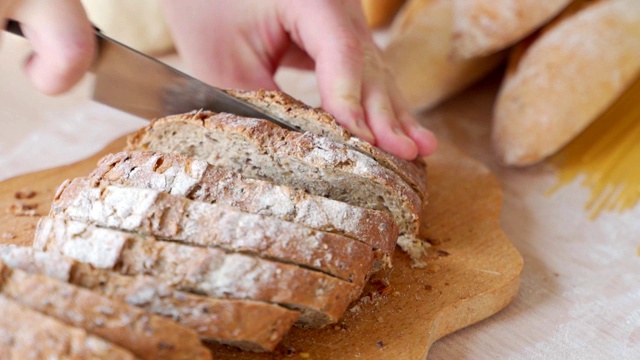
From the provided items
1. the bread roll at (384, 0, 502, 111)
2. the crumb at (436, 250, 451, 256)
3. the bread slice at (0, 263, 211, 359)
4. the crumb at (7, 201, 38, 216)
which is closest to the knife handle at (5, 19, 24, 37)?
the crumb at (7, 201, 38, 216)

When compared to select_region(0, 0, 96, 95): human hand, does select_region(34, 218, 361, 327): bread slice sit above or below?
below

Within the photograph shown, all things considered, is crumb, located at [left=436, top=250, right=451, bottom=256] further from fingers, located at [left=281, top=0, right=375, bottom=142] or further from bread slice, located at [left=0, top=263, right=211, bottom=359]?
bread slice, located at [left=0, top=263, right=211, bottom=359]

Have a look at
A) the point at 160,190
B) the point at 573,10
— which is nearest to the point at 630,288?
the point at 573,10

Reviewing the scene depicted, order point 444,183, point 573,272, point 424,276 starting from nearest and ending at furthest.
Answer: point 424,276 → point 573,272 → point 444,183

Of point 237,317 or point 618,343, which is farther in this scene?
point 618,343

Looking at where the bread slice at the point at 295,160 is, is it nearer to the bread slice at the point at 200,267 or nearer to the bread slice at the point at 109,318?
the bread slice at the point at 200,267

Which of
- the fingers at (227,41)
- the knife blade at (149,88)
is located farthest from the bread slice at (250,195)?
the fingers at (227,41)

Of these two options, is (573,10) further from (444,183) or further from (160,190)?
(160,190)
